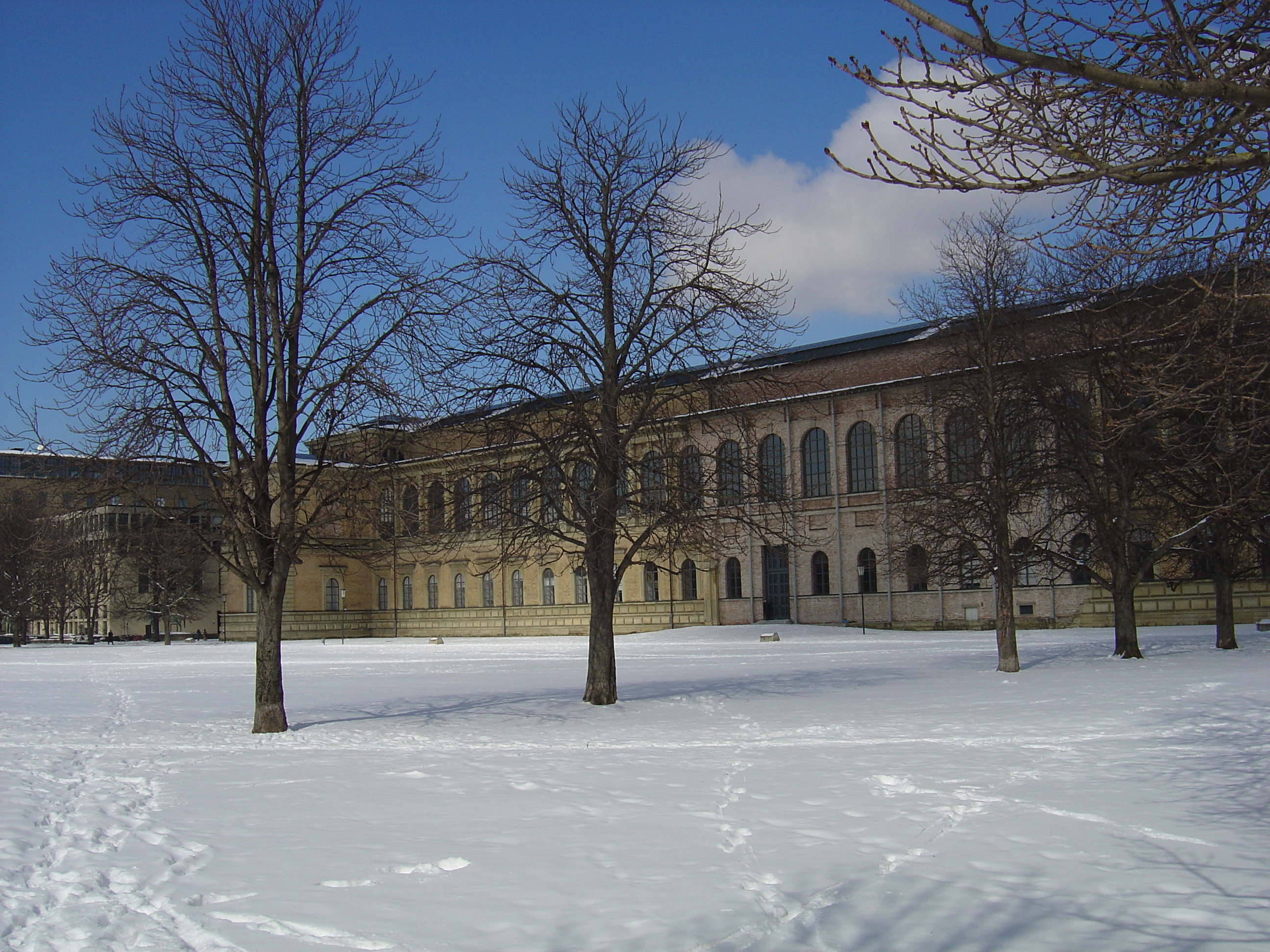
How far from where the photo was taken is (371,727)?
18.4 meters

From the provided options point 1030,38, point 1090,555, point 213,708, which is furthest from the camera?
point 1090,555

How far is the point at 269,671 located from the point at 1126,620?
68.0 ft

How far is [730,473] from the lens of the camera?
21.6 meters

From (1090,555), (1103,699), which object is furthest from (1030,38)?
(1090,555)

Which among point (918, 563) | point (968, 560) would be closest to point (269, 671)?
point (968, 560)

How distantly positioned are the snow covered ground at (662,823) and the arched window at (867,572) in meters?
32.8

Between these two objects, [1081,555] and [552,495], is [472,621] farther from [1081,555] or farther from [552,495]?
[552,495]

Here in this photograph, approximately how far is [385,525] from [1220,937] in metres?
13.9

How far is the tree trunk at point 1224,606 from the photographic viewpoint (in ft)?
96.7

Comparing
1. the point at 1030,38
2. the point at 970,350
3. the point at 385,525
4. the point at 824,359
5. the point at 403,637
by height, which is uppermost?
the point at 824,359

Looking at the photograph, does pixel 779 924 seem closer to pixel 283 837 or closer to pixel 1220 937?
pixel 1220 937

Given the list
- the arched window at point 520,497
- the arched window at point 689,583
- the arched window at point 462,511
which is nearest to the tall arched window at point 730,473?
the arched window at point 520,497

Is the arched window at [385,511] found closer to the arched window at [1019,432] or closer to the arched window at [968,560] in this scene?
the arched window at [968,560]

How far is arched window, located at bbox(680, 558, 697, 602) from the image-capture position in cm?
6141
